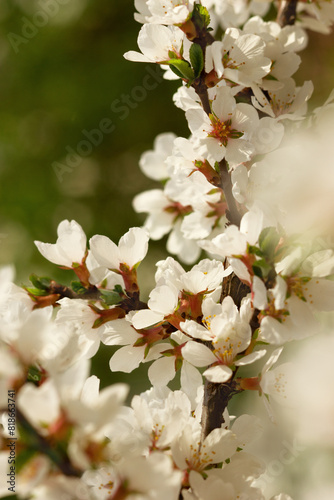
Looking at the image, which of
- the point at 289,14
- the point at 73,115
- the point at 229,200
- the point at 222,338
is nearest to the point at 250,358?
the point at 222,338

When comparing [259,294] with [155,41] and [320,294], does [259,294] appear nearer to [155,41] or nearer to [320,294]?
[320,294]

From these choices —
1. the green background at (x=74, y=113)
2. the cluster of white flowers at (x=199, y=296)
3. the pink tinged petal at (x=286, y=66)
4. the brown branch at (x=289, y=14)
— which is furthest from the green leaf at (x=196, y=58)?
the green background at (x=74, y=113)

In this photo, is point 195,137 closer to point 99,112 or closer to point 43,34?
point 99,112

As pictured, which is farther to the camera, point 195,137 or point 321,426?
point 195,137

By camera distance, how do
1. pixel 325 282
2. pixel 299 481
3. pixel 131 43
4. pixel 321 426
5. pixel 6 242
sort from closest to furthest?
1. pixel 321 426
2. pixel 325 282
3. pixel 299 481
4. pixel 6 242
5. pixel 131 43

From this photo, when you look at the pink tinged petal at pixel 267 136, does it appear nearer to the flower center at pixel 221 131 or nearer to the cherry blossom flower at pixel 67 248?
the flower center at pixel 221 131

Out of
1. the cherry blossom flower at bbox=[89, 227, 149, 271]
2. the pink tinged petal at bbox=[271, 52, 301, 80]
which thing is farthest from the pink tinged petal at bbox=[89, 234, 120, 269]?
the pink tinged petal at bbox=[271, 52, 301, 80]

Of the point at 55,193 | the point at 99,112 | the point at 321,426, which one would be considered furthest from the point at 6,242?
the point at 321,426

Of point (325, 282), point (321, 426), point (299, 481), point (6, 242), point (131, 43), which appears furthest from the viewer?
point (131, 43)
